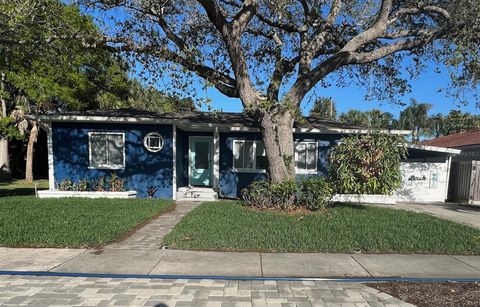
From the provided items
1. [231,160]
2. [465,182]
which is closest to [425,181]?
[465,182]

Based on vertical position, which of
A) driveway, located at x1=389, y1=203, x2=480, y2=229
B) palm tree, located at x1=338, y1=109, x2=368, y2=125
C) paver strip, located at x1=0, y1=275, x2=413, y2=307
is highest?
palm tree, located at x1=338, y1=109, x2=368, y2=125

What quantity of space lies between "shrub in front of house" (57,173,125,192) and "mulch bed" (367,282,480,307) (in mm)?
10389

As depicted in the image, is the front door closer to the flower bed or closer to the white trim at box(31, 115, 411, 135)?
the white trim at box(31, 115, 411, 135)

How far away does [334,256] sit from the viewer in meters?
5.85

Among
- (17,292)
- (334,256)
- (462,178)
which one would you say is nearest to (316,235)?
(334,256)

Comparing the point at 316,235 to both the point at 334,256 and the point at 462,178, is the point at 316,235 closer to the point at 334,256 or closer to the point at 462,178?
the point at 334,256

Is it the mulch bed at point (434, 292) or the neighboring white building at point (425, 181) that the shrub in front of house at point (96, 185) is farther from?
the neighboring white building at point (425, 181)

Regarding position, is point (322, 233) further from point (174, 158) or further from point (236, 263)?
point (174, 158)

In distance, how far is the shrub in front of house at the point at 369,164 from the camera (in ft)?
40.3

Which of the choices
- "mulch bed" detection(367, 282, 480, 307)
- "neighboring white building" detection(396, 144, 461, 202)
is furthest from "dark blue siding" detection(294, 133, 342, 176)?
"mulch bed" detection(367, 282, 480, 307)

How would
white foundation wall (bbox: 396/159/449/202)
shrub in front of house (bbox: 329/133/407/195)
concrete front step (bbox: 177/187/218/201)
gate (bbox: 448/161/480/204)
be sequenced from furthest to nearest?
1. white foundation wall (bbox: 396/159/449/202)
2. gate (bbox: 448/161/480/204)
3. concrete front step (bbox: 177/187/218/201)
4. shrub in front of house (bbox: 329/133/407/195)

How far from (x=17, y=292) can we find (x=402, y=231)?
711cm

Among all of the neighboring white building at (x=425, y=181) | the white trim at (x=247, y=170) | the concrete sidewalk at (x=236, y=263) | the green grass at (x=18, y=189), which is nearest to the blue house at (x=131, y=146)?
the white trim at (x=247, y=170)

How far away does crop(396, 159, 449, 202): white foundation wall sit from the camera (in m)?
14.0
